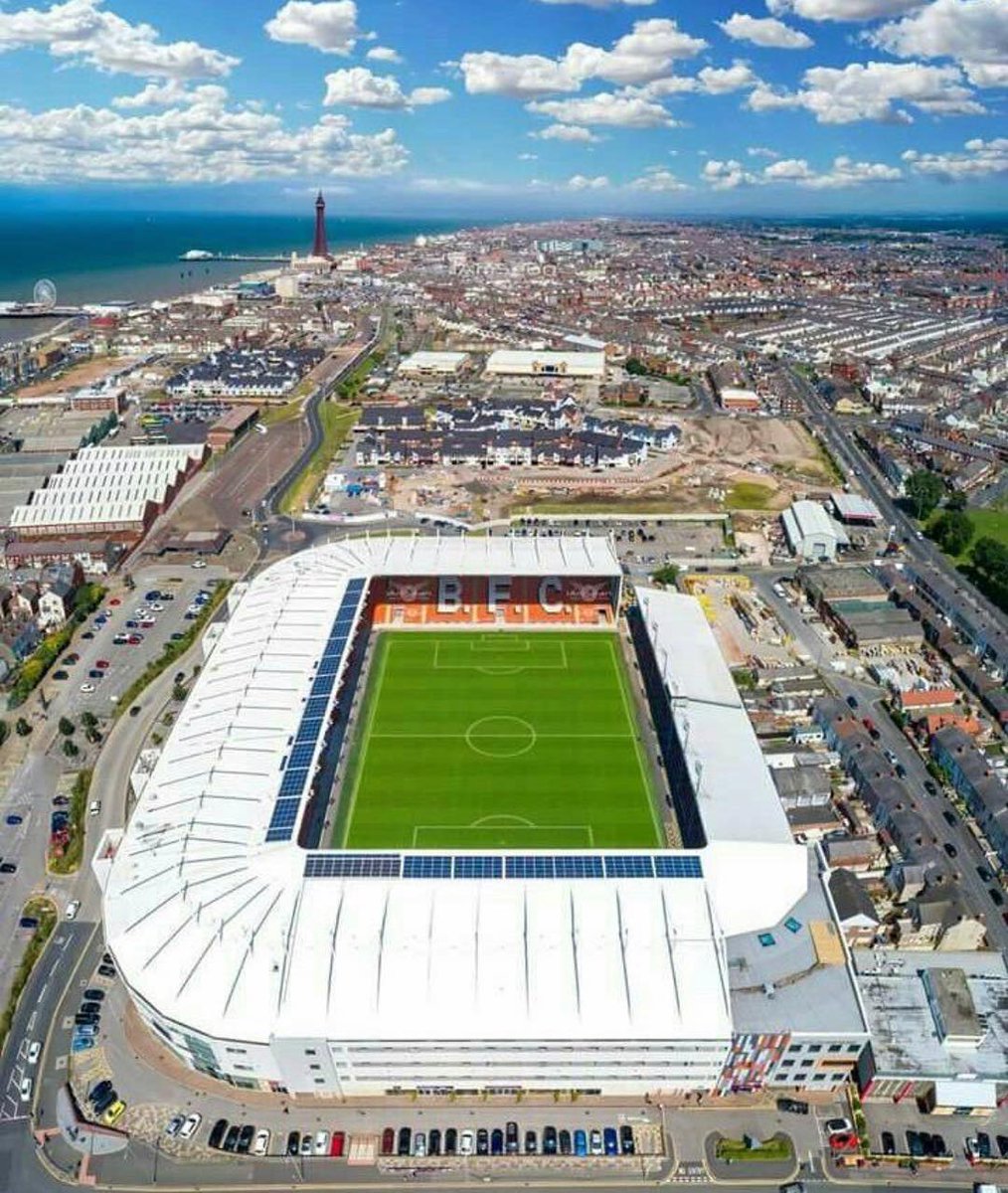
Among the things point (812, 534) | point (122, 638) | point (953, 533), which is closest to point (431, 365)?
Result: point (812, 534)

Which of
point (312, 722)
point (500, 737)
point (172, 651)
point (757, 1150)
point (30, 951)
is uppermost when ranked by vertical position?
point (312, 722)

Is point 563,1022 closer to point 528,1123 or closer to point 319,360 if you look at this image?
point 528,1123

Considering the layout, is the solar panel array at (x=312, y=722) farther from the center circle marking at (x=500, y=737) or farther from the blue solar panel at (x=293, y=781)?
the center circle marking at (x=500, y=737)

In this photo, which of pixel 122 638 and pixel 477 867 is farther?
pixel 122 638

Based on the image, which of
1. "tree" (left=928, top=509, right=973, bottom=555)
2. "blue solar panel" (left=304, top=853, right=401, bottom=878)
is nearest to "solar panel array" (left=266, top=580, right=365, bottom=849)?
"blue solar panel" (left=304, top=853, right=401, bottom=878)

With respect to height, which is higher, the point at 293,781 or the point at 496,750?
the point at 293,781

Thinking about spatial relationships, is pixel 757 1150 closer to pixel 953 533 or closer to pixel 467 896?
pixel 467 896
